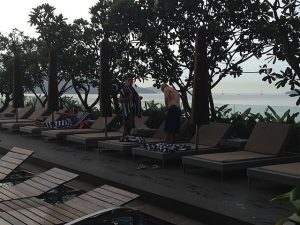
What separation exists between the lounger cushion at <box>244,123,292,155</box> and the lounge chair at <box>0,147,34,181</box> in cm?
414

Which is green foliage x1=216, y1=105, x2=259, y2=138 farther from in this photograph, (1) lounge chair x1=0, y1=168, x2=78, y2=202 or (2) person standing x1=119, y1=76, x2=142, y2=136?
(1) lounge chair x1=0, y1=168, x2=78, y2=202

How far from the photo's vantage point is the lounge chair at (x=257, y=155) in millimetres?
7297

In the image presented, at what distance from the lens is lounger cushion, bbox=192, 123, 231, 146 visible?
30.7ft

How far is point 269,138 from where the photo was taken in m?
8.22

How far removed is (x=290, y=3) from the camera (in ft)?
26.2

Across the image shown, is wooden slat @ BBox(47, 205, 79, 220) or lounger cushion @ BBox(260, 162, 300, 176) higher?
lounger cushion @ BBox(260, 162, 300, 176)

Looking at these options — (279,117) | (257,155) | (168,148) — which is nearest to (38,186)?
(168,148)

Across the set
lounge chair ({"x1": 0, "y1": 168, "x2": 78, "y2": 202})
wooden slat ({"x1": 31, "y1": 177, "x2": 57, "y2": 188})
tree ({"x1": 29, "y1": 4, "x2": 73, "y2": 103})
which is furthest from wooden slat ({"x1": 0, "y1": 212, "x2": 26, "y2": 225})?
tree ({"x1": 29, "y1": 4, "x2": 73, "y2": 103})

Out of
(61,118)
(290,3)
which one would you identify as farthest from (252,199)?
(61,118)

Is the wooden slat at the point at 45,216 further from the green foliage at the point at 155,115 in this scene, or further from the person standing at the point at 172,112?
the green foliage at the point at 155,115

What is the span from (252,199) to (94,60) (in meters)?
11.8

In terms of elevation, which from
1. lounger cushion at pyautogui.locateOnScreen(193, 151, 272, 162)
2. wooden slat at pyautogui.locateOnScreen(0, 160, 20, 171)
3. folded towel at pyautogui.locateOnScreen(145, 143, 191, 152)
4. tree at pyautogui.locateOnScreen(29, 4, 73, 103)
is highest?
tree at pyautogui.locateOnScreen(29, 4, 73, 103)

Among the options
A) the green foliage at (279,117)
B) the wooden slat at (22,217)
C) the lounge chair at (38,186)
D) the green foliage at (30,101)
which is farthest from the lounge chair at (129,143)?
the green foliage at (30,101)

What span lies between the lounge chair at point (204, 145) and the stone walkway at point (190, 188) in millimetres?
274
